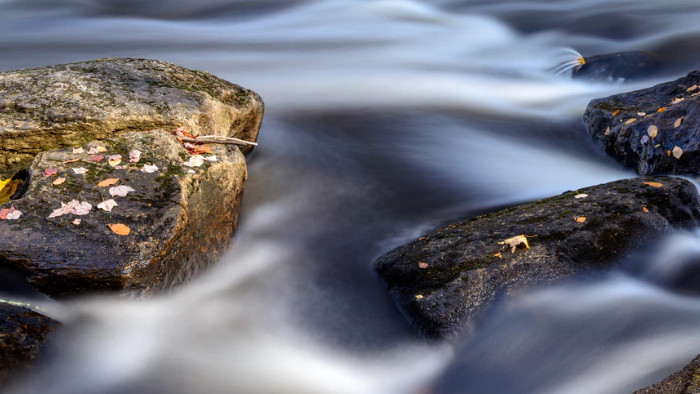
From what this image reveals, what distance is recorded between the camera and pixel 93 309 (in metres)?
3.29

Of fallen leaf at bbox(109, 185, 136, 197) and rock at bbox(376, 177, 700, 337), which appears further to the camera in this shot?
fallen leaf at bbox(109, 185, 136, 197)

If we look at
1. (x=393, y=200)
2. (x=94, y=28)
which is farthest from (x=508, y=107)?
(x=94, y=28)

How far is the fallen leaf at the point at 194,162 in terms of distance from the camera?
3971 mm

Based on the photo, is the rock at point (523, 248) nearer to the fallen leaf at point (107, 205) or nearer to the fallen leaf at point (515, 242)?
the fallen leaf at point (515, 242)

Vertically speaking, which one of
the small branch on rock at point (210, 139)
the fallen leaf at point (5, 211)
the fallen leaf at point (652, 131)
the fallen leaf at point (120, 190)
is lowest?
the fallen leaf at point (5, 211)

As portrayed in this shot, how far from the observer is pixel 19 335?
9.63ft

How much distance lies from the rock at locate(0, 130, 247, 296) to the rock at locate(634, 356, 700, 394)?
262 cm

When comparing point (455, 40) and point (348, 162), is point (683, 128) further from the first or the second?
point (455, 40)

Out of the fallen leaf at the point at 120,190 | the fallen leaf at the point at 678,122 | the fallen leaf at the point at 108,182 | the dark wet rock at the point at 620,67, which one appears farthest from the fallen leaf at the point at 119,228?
the dark wet rock at the point at 620,67

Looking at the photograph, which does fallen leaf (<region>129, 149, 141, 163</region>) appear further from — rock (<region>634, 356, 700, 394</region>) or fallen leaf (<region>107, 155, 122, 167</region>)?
rock (<region>634, 356, 700, 394</region>)

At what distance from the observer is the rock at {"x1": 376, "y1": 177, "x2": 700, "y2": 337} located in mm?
3402

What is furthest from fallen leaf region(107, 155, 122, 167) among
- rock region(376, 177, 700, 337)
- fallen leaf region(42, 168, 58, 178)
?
rock region(376, 177, 700, 337)

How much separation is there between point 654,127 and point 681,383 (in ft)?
11.6

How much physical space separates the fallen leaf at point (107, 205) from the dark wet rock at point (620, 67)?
7.26 meters
